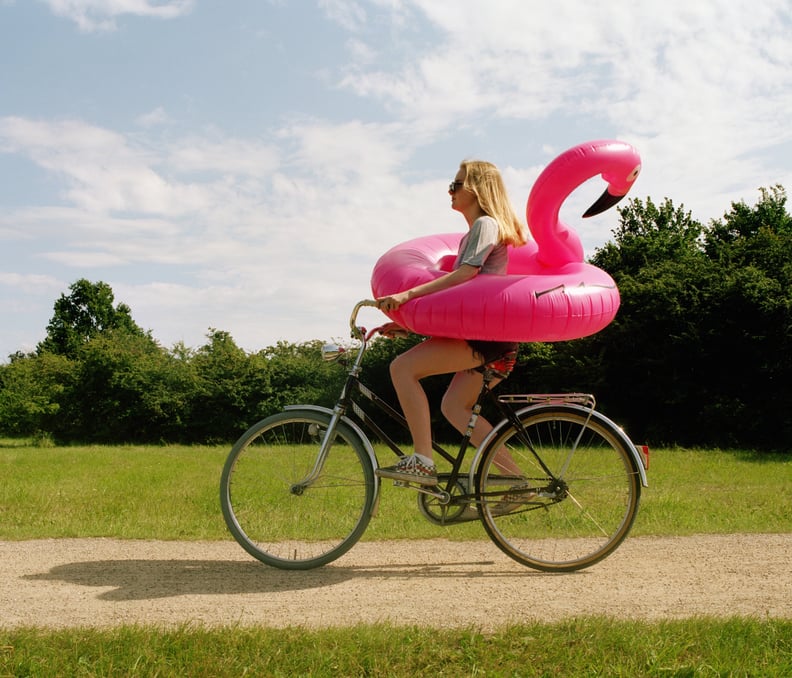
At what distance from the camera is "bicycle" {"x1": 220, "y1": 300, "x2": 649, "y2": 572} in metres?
4.70

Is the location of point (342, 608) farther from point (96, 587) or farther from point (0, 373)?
point (0, 373)

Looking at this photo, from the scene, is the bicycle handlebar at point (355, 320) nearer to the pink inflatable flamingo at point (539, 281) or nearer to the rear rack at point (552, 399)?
the pink inflatable flamingo at point (539, 281)

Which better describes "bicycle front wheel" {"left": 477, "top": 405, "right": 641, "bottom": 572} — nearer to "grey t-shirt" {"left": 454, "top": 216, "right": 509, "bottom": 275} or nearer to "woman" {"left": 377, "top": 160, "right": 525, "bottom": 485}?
"woman" {"left": 377, "top": 160, "right": 525, "bottom": 485}

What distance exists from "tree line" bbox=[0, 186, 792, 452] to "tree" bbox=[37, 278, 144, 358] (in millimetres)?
23421

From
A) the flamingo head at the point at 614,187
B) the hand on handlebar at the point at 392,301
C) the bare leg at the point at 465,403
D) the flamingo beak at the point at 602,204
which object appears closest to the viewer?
the hand on handlebar at the point at 392,301

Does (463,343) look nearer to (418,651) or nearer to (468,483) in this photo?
(468,483)

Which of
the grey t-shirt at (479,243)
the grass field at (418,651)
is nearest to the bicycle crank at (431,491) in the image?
the grass field at (418,651)

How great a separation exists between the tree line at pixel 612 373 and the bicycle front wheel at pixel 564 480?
7.84m

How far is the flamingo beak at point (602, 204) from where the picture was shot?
517 cm

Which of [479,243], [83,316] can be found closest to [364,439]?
[479,243]

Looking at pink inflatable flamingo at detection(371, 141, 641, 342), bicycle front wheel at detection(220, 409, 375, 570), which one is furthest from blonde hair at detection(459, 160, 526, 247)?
bicycle front wheel at detection(220, 409, 375, 570)

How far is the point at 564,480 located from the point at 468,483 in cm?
59

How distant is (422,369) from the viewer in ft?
15.3

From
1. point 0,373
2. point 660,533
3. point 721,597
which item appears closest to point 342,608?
point 721,597
